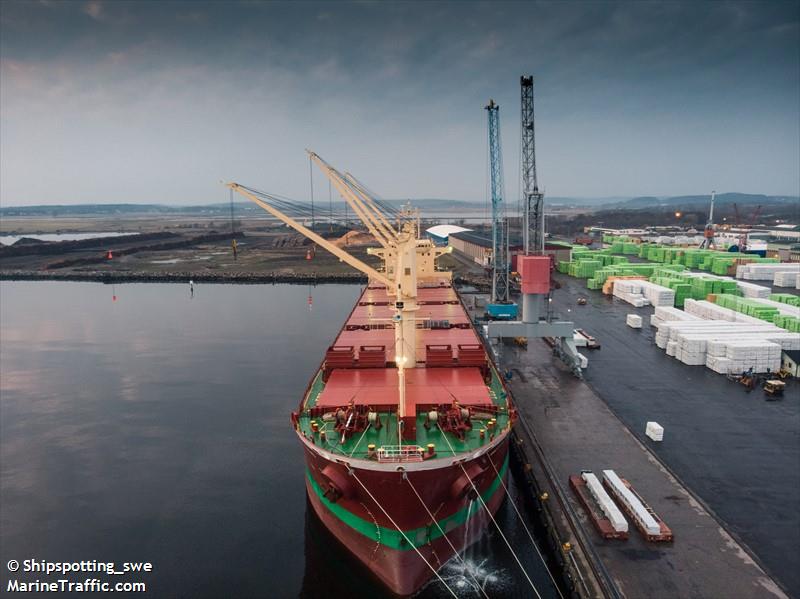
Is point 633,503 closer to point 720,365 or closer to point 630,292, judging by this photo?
point 720,365

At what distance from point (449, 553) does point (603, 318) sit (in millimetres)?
42642

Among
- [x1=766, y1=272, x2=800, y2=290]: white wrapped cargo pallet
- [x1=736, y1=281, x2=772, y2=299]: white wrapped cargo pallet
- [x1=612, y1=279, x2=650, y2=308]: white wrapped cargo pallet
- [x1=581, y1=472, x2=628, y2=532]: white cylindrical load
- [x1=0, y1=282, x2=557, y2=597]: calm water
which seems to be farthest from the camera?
[x1=766, y1=272, x2=800, y2=290]: white wrapped cargo pallet

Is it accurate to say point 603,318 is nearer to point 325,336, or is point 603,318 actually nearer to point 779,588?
point 325,336

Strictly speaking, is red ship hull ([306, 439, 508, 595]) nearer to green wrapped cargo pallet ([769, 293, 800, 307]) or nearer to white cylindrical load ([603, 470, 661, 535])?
white cylindrical load ([603, 470, 661, 535])

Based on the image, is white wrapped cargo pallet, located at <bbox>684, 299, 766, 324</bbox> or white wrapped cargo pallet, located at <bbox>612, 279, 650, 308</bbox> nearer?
white wrapped cargo pallet, located at <bbox>684, 299, 766, 324</bbox>

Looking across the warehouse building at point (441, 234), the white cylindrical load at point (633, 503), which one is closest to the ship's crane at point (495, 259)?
the white cylindrical load at point (633, 503)

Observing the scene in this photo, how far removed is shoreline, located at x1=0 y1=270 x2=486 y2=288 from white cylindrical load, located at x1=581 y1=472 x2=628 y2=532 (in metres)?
72.4

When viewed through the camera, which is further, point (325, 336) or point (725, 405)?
point (325, 336)

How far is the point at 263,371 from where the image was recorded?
1635 inches

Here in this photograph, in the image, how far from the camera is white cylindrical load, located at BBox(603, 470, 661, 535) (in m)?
17.0

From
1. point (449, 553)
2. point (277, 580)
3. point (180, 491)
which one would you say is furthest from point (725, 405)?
point (180, 491)

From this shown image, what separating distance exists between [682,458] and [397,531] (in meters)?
16.4

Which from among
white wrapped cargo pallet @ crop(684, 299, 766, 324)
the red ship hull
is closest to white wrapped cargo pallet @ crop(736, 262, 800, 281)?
white wrapped cargo pallet @ crop(684, 299, 766, 324)

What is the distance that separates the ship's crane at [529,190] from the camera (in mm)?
37781
